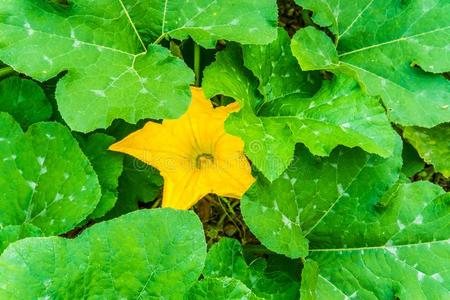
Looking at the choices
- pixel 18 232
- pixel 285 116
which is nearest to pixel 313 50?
pixel 285 116

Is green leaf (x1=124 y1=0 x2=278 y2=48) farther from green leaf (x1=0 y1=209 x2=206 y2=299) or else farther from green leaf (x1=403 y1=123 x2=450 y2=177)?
green leaf (x1=403 y1=123 x2=450 y2=177)

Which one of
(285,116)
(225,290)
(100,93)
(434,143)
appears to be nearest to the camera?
→ (225,290)

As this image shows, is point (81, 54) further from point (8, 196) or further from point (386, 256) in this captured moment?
point (386, 256)

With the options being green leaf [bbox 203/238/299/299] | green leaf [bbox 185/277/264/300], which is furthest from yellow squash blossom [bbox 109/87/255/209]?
green leaf [bbox 185/277/264/300]

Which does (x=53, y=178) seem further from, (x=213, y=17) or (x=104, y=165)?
(x=213, y=17)

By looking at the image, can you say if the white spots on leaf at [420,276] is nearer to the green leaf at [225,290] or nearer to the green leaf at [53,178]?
the green leaf at [225,290]

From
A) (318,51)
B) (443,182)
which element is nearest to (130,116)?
(318,51)
